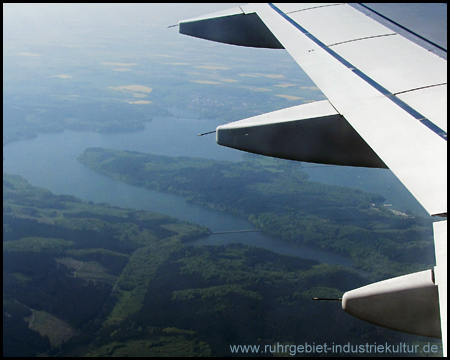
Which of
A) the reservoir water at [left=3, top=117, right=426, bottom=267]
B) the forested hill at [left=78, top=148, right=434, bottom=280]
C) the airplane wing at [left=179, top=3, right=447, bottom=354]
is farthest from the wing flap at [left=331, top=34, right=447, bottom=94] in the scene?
the reservoir water at [left=3, top=117, right=426, bottom=267]

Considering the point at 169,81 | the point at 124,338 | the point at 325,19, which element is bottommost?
the point at 124,338

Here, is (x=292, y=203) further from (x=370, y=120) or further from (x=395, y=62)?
(x=370, y=120)

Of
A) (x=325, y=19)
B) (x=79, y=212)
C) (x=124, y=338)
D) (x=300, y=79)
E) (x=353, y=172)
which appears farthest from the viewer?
(x=300, y=79)

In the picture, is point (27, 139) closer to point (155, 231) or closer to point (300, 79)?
point (155, 231)

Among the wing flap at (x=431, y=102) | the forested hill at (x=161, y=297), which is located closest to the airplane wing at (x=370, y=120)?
the wing flap at (x=431, y=102)

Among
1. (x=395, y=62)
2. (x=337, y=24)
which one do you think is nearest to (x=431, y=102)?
(x=395, y=62)

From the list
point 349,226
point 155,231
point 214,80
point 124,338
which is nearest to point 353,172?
point 349,226
